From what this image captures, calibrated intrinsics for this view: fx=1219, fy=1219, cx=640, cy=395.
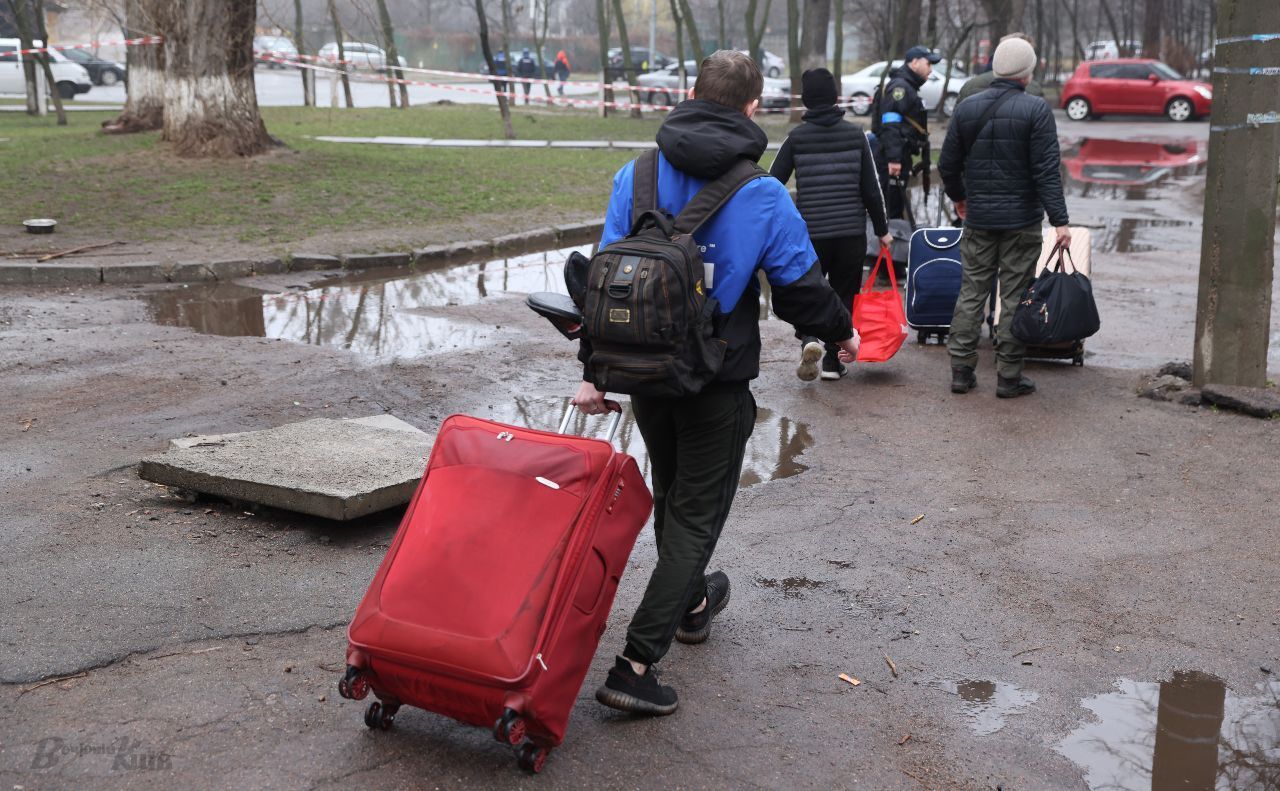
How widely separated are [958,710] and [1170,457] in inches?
121

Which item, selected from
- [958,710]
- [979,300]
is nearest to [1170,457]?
[979,300]

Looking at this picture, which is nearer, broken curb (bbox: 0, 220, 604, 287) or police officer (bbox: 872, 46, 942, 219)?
broken curb (bbox: 0, 220, 604, 287)

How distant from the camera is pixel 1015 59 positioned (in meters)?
6.96

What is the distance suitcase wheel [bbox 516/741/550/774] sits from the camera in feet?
10.7

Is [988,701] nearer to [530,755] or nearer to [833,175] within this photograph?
[530,755]

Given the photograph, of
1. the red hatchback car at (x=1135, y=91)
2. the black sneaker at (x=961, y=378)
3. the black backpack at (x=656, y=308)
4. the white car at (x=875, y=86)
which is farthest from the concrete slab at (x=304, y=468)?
the red hatchback car at (x=1135, y=91)

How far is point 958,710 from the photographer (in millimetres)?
3781

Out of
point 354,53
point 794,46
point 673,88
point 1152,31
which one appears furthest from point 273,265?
point 1152,31

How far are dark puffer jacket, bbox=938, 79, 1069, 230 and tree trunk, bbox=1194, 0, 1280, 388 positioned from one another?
0.88 metres

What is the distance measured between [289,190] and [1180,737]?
12559mm

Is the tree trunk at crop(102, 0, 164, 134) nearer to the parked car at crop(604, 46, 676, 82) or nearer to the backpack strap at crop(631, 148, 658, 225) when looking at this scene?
the backpack strap at crop(631, 148, 658, 225)

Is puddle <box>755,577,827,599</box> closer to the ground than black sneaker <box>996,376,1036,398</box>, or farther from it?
closer to the ground

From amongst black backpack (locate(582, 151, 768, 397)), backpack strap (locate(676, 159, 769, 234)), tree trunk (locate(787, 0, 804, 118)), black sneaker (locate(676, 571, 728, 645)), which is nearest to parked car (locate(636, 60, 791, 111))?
tree trunk (locate(787, 0, 804, 118))

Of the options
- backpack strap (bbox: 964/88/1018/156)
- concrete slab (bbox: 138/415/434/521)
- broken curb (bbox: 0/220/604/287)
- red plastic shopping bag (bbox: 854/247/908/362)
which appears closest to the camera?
concrete slab (bbox: 138/415/434/521)
